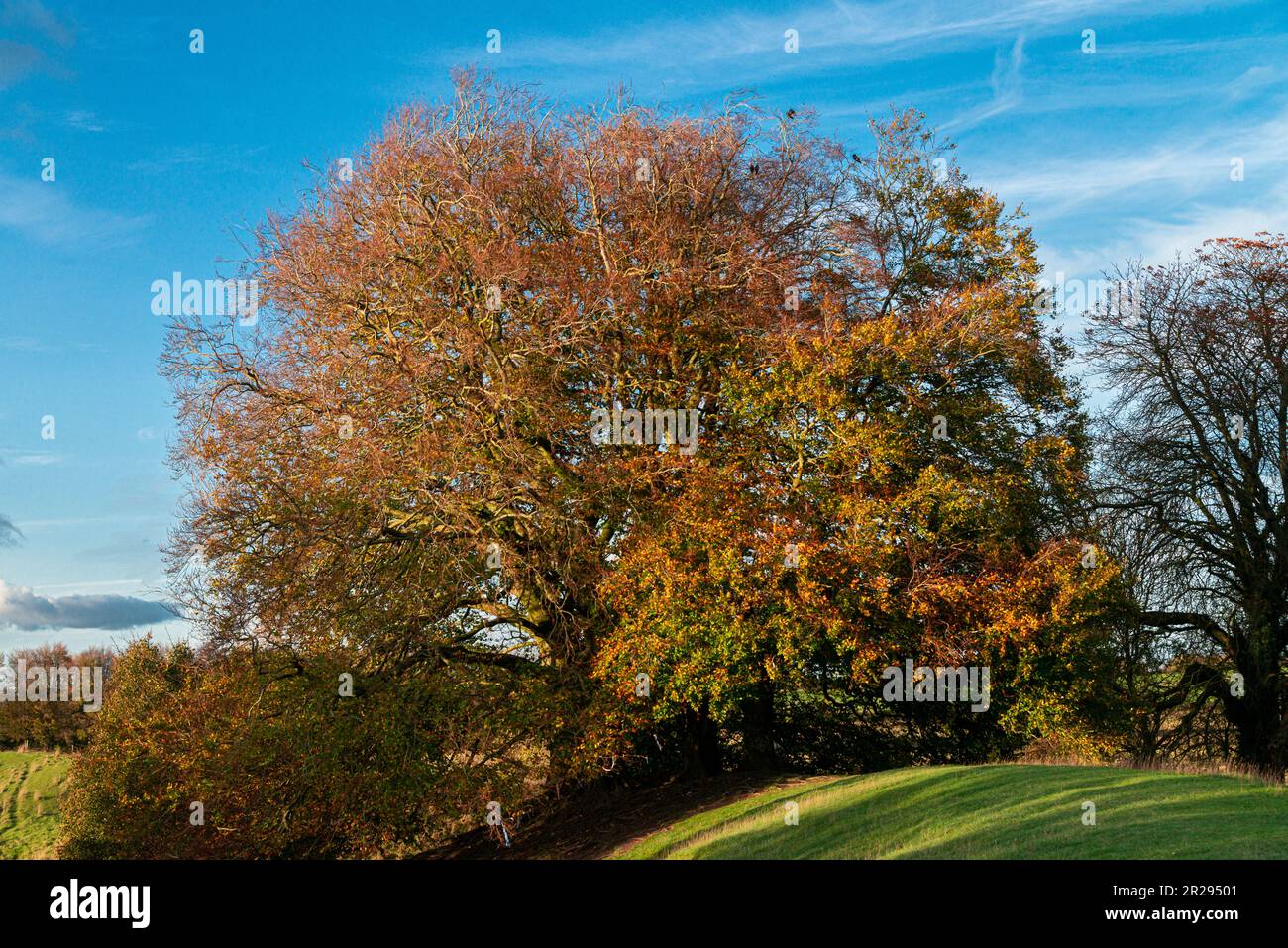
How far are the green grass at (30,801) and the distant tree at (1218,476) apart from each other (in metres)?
38.7

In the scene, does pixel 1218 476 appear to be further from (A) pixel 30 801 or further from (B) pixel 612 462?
(A) pixel 30 801

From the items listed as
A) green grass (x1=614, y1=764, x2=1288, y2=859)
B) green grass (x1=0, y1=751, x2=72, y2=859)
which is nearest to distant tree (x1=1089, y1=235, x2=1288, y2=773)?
green grass (x1=614, y1=764, x2=1288, y2=859)

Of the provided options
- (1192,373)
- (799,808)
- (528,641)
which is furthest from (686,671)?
(1192,373)

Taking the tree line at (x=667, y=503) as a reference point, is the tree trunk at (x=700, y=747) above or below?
below

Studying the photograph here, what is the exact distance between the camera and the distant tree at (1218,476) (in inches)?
977

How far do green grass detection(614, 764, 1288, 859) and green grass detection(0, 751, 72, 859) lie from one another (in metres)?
32.3

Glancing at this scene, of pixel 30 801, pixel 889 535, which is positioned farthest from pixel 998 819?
pixel 30 801

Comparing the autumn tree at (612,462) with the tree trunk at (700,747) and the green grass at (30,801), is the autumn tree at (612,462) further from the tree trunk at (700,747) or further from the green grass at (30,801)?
the green grass at (30,801)

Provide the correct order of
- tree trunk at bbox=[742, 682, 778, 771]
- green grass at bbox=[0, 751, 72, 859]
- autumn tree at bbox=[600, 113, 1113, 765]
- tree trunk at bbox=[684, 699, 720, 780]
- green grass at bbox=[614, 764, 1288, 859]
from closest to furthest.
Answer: green grass at bbox=[614, 764, 1288, 859] < autumn tree at bbox=[600, 113, 1113, 765] < tree trunk at bbox=[742, 682, 778, 771] < tree trunk at bbox=[684, 699, 720, 780] < green grass at bbox=[0, 751, 72, 859]

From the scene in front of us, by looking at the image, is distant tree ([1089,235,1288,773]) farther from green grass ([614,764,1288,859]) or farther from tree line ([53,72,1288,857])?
green grass ([614,764,1288,859])

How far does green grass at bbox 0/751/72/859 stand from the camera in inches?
1698

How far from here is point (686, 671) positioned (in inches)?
786

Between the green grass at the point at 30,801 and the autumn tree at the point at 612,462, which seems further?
the green grass at the point at 30,801

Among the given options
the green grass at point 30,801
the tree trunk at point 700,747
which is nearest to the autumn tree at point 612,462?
the tree trunk at point 700,747
